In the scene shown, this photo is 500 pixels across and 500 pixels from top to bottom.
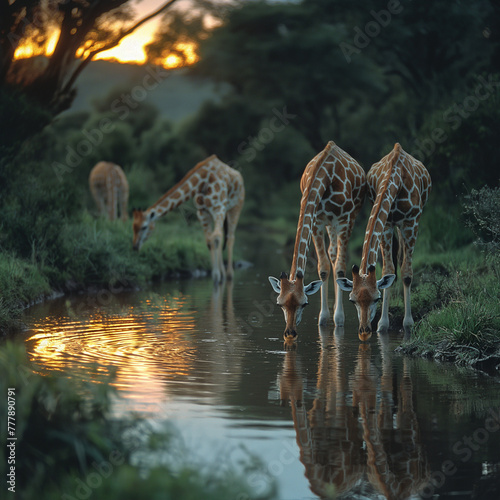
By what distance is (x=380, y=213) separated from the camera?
1117cm

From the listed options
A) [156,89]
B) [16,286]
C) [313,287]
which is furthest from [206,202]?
[156,89]

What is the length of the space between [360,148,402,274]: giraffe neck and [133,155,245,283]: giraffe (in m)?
7.70

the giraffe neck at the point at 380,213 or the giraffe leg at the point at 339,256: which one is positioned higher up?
the giraffe neck at the point at 380,213

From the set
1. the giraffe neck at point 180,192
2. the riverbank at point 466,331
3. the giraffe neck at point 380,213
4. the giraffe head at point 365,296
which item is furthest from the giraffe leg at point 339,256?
the giraffe neck at point 180,192

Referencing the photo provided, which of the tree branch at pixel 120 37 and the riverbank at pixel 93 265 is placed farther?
the tree branch at pixel 120 37

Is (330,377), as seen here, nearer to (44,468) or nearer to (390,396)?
(390,396)

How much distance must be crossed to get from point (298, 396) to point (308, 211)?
395 centimetres

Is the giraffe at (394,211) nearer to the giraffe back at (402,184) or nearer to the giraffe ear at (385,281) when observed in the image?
the giraffe back at (402,184)

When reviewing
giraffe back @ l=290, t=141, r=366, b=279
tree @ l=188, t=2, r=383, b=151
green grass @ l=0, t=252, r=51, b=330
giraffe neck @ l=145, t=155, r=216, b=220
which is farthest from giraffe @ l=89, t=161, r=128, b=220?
giraffe back @ l=290, t=141, r=366, b=279

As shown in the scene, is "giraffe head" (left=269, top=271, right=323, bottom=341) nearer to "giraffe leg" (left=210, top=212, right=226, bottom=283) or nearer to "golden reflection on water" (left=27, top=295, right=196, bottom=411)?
"golden reflection on water" (left=27, top=295, right=196, bottom=411)

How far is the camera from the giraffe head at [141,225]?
721 inches

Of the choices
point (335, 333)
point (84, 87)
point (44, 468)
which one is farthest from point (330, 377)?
point (84, 87)

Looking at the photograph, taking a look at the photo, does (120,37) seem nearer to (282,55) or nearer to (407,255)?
(407,255)

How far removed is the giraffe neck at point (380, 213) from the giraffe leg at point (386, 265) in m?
0.70
